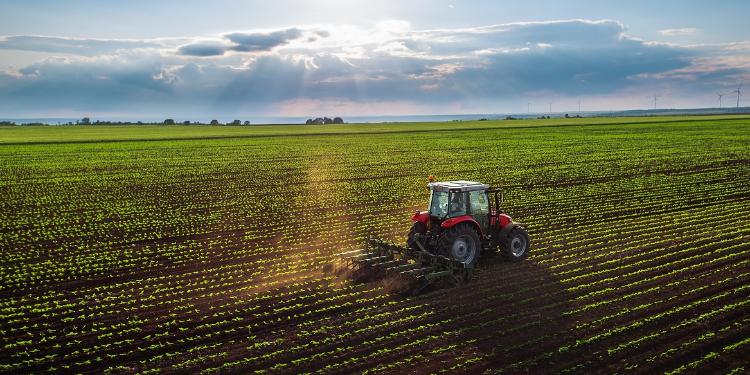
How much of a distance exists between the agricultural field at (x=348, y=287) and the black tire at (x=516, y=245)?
236 mm

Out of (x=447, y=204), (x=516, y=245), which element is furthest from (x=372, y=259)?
(x=516, y=245)

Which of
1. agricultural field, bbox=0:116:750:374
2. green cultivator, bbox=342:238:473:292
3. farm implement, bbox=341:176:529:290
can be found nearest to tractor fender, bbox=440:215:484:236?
farm implement, bbox=341:176:529:290

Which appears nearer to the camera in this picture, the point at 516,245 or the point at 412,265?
the point at 412,265

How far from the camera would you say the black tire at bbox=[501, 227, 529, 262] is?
15.1m

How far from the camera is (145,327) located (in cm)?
1163

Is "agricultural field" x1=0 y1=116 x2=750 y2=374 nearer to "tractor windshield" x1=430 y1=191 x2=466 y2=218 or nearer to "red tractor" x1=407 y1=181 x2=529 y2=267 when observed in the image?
"red tractor" x1=407 y1=181 x2=529 y2=267

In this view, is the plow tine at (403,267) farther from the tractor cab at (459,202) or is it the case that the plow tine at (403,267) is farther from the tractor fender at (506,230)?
the tractor fender at (506,230)

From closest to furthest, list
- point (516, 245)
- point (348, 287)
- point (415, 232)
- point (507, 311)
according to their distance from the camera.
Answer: point (507, 311) < point (348, 287) < point (415, 232) < point (516, 245)

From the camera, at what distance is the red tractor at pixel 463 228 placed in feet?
45.9

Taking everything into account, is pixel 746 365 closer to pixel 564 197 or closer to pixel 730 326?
pixel 730 326

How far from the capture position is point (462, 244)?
46.3ft

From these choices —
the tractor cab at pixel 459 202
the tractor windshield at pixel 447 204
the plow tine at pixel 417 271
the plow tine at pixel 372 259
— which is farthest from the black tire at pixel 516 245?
the plow tine at pixel 372 259

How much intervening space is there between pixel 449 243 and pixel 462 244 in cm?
47

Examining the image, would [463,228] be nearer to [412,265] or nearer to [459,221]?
[459,221]
